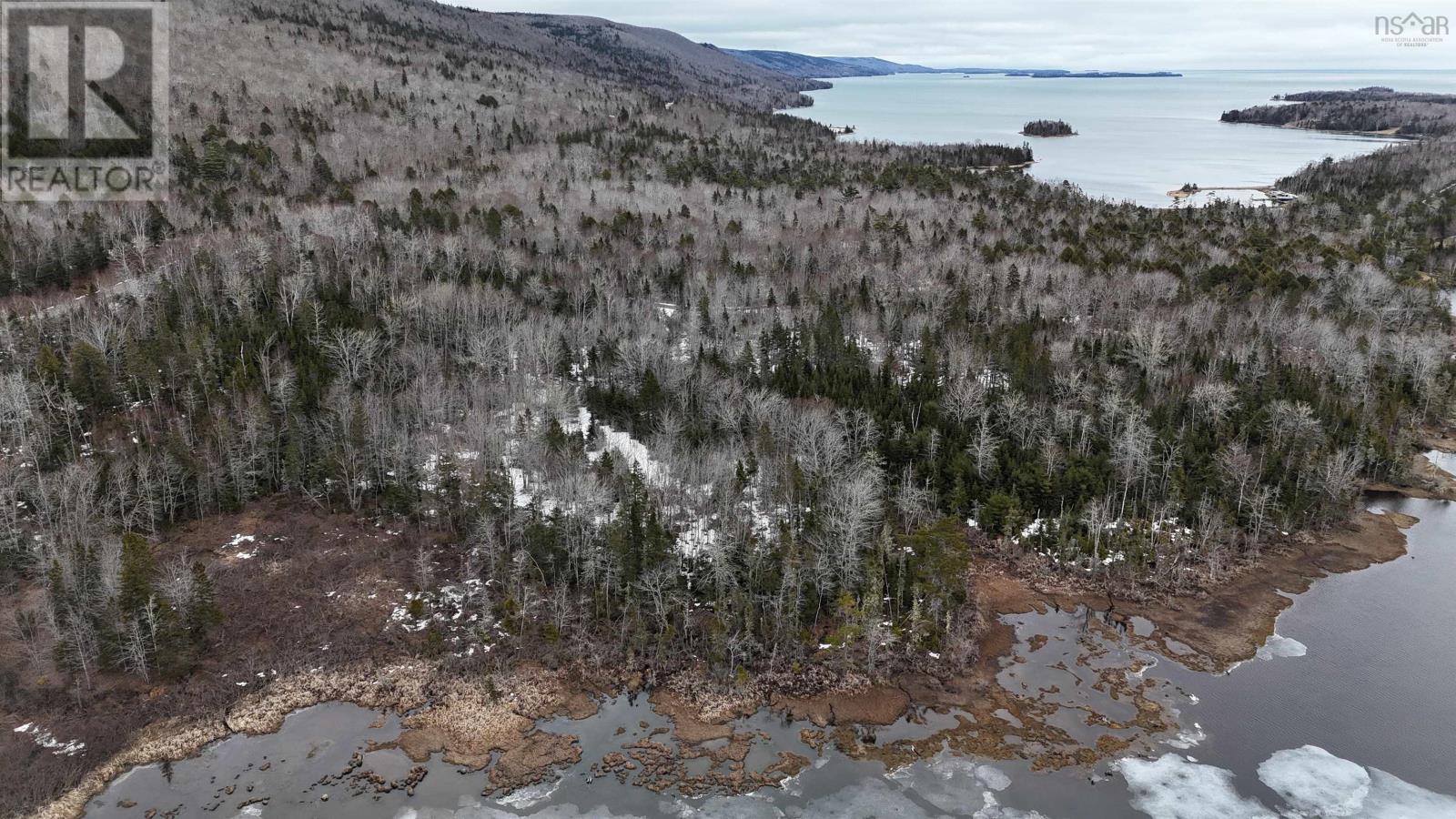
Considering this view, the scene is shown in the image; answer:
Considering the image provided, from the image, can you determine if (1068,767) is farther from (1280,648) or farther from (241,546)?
(241,546)

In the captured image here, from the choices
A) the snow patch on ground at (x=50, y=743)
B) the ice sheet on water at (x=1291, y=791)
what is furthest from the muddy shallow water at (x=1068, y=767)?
the snow patch on ground at (x=50, y=743)

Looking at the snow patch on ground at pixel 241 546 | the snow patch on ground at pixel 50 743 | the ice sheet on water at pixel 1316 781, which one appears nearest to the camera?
the ice sheet on water at pixel 1316 781

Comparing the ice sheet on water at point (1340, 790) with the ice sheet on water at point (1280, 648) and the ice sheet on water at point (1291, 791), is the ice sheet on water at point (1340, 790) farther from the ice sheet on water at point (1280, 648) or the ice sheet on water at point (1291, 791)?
the ice sheet on water at point (1280, 648)

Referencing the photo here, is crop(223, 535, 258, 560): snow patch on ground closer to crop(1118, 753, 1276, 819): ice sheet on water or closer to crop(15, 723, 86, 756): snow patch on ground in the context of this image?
crop(15, 723, 86, 756): snow patch on ground

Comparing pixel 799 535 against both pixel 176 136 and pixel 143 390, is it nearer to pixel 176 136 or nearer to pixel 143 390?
pixel 143 390

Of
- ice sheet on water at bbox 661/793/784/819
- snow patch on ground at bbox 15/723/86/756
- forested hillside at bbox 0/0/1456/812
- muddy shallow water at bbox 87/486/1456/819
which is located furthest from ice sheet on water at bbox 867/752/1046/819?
snow patch on ground at bbox 15/723/86/756

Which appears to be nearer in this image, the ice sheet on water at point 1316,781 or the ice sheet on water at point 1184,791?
the ice sheet on water at point 1184,791
